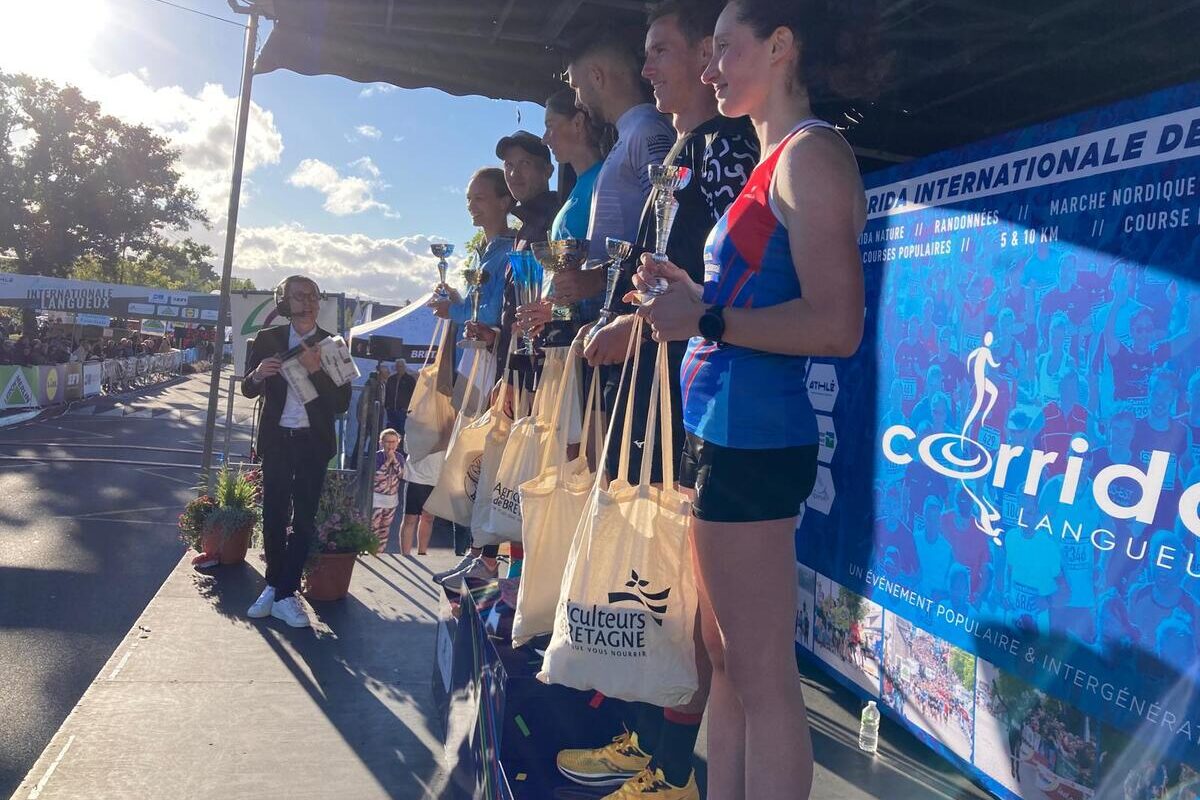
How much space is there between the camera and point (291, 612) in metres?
4.66

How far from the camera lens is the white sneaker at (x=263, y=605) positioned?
4707mm

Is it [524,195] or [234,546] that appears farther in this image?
[234,546]

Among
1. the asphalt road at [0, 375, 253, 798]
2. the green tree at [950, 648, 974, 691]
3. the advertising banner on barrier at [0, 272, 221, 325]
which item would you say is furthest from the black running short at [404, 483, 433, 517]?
the advertising banner on barrier at [0, 272, 221, 325]

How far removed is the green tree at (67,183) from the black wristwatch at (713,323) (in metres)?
47.3

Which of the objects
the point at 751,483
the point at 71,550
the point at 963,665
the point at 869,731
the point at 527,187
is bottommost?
the point at 71,550

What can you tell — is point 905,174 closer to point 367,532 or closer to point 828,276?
point 828,276

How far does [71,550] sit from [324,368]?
5.18m

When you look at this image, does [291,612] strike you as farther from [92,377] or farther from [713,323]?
[92,377]

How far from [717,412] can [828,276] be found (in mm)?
306

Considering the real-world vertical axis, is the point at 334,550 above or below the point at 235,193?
below

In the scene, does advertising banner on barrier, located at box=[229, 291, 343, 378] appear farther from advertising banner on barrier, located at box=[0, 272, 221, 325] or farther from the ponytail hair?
advertising banner on barrier, located at box=[0, 272, 221, 325]

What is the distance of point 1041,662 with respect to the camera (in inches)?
108

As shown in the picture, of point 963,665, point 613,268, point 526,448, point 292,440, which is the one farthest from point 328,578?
point 613,268

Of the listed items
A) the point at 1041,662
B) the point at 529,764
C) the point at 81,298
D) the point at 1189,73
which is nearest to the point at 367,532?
the point at 529,764
